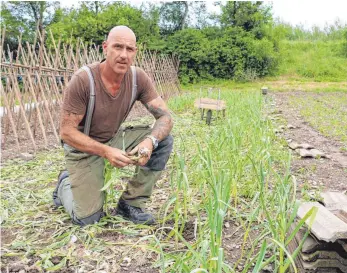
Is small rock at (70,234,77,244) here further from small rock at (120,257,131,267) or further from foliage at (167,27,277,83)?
foliage at (167,27,277,83)

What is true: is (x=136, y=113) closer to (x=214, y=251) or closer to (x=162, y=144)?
(x=162, y=144)

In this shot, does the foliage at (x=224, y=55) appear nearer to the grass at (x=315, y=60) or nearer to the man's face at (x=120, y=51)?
the grass at (x=315, y=60)

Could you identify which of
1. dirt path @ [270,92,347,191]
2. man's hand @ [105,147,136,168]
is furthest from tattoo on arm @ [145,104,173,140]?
dirt path @ [270,92,347,191]

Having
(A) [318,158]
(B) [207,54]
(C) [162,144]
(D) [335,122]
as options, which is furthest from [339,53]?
(C) [162,144]

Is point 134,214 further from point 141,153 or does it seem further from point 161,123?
point 161,123

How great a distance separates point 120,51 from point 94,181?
938 mm

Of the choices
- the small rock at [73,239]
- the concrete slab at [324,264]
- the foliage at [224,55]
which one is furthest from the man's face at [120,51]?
the foliage at [224,55]

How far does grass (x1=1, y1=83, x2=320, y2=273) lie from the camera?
6.02ft

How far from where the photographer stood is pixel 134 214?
2.85m

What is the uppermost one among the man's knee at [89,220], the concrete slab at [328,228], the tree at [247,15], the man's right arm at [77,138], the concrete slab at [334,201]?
the tree at [247,15]

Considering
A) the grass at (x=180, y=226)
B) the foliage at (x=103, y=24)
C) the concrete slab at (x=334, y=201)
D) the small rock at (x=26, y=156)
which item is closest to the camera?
the grass at (x=180, y=226)

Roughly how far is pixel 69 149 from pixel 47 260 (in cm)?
87

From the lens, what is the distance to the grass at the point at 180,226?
1.83 m

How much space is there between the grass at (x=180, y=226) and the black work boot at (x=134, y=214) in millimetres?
61
